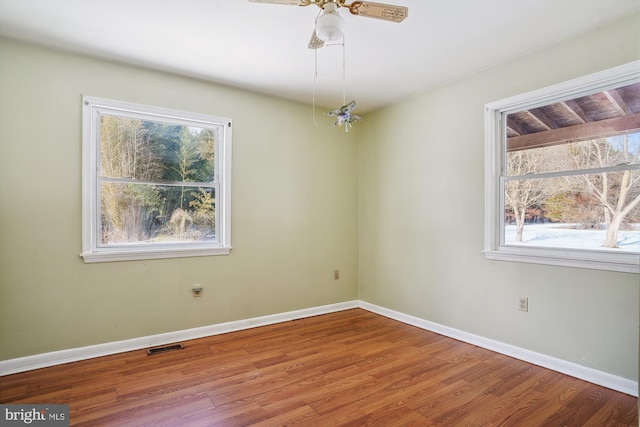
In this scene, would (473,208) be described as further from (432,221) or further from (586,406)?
(586,406)

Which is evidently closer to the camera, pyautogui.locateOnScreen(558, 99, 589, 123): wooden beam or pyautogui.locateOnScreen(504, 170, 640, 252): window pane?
pyautogui.locateOnScreen(504, 170, 640, 252): window pane

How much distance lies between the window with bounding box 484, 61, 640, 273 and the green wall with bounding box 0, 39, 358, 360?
73.5 inches

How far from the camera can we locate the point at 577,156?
2.61 metres

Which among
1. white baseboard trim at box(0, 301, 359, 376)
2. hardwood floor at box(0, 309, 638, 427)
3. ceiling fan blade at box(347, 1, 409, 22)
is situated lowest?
hardwood floor at box(0, 309, 638, 427)

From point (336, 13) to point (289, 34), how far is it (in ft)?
2.79

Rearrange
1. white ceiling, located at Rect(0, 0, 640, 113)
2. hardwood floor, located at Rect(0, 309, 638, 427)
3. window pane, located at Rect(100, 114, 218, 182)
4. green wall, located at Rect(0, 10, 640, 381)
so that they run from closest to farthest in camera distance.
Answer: hardwood floor, located at Rect(0, 309, 638, 427), white ceiling, located at Rect(0, 0, 640, 113), green wall, located at Rect(0, 10, 640, 381), window pane, located at Rect(100, 114, 218, 182)

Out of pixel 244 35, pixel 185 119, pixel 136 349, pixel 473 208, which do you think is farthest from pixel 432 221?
pixel 136 349

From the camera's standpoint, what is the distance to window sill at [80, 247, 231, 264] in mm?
2859

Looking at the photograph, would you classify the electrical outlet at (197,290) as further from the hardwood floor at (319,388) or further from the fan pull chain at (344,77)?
the fan pull chain at (344,77)

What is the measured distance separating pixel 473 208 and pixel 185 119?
2.87m

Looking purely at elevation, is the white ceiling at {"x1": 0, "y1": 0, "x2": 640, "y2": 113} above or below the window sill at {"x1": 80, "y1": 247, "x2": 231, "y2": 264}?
above

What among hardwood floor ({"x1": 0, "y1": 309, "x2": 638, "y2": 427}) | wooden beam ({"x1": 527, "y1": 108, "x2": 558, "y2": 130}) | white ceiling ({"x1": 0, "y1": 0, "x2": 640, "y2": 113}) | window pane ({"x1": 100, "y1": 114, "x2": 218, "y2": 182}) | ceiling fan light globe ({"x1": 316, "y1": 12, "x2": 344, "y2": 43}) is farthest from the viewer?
window pane ({"x1": 100, "y1": 114, "x2": 218, "y2": 182})

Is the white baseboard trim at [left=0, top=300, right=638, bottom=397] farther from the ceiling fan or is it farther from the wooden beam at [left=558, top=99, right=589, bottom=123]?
the ceiling fan

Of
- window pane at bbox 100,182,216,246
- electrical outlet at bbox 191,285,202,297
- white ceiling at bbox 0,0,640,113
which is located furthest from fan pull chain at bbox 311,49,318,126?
electrical outlet at bbox 191,285,202,297
